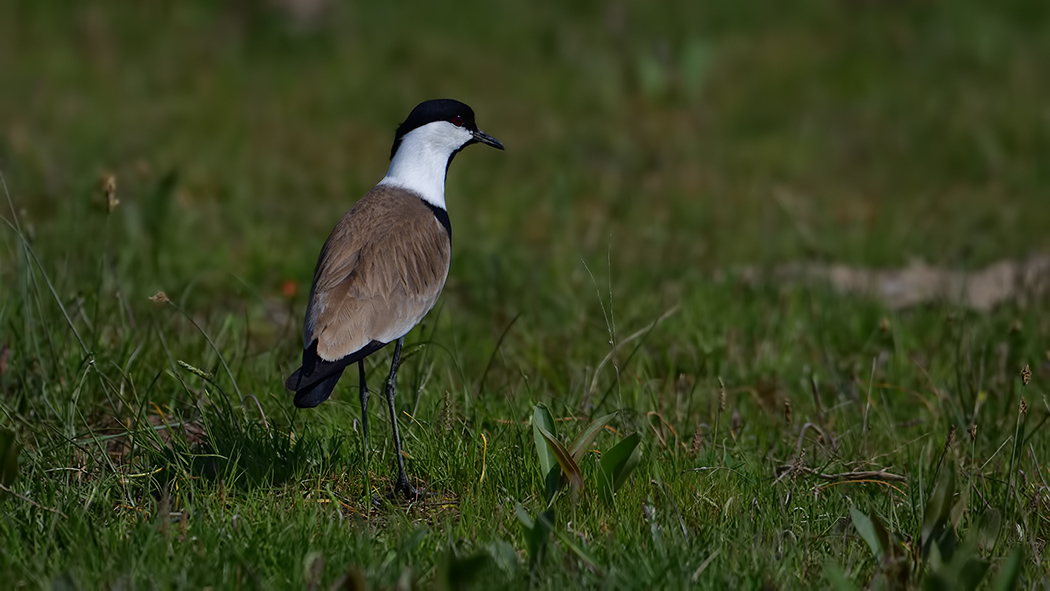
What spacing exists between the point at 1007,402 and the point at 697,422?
115 centimetres

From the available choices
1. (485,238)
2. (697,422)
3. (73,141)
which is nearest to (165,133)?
(73,141)

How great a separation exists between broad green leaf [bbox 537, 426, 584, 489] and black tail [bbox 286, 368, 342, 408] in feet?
1.99

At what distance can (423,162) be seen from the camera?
4145 millimetres

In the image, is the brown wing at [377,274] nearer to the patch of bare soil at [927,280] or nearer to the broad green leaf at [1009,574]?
the broad green leaf at [1009,574]

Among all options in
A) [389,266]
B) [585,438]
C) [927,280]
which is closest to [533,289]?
[389,266]

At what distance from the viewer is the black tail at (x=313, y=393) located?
311 cm

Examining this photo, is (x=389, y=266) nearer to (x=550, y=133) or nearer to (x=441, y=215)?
(x=441, y=215)

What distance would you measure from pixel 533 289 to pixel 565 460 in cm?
281

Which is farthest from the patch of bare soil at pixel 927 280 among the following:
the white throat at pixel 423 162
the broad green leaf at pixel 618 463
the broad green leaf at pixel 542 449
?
the broad green leaf at pixel 542 449

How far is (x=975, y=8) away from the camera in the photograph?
11898 millimetres

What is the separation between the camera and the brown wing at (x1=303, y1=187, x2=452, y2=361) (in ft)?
11.2

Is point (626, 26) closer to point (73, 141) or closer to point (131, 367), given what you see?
point (73, 141)

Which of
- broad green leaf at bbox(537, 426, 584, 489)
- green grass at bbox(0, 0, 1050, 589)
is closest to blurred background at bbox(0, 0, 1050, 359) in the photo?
green grass at bbox(0, 0, 1050, 589)

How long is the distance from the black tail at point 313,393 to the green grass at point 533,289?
28cm
